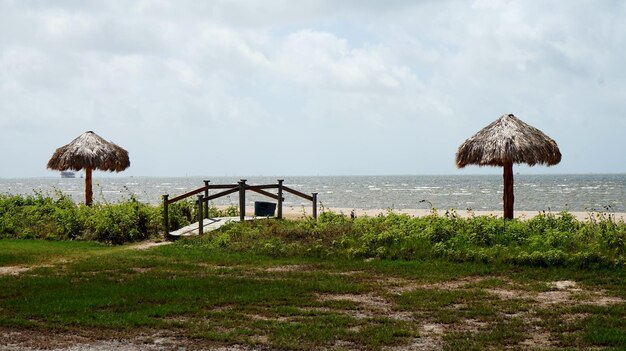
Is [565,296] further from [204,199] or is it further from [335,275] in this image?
[204,199]

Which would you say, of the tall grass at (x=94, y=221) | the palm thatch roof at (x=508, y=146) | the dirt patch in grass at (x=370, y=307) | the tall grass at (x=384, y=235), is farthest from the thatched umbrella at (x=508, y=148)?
the dirt patch in grass at (x=370, y=307)

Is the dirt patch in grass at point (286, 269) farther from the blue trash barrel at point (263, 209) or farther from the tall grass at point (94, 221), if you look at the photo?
the blue trash barrel at point (263, 209)

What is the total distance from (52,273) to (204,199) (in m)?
8.09

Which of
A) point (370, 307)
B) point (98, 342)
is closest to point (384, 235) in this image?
point (370, 307)

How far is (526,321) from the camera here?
29.2ft

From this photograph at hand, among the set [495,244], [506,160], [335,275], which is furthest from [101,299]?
[506,160]

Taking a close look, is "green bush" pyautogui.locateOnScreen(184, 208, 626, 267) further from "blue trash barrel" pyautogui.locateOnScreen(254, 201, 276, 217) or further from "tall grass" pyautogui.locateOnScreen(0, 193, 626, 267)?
"blue trash barrel" pyautogui.locateOnScreen(254, 201, 276, 217)

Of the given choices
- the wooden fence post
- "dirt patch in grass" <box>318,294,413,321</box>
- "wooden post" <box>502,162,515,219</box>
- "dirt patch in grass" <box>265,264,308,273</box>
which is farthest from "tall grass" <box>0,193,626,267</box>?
"dirt patch in grass" <box>318,294,413,321</box>

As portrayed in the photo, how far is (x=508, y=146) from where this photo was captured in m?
20.7

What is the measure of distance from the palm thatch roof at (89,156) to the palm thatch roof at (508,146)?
1518cm

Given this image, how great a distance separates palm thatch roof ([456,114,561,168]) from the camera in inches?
814

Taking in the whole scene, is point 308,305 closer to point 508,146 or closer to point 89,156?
point 508,146

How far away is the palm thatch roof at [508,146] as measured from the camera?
20.7 metres

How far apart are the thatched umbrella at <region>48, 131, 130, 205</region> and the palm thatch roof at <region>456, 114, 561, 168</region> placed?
1518cm
